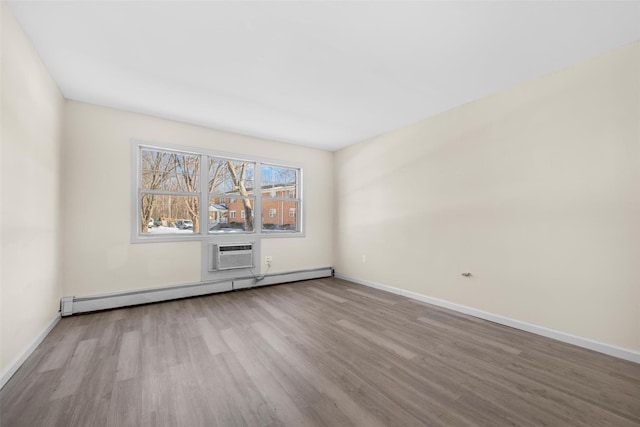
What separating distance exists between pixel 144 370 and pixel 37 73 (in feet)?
8.97

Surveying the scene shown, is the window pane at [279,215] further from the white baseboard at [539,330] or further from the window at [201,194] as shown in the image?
the white baseboard at [539,330]

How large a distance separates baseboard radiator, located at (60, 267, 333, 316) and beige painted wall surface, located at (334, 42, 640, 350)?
1970 millimetres

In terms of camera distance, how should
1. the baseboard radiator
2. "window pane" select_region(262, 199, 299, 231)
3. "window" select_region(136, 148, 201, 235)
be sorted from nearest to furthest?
the baseboard radiator < "window" select_region(136, 148, 201, 235) < "window pane" select_region(262, 199, 299, 231)

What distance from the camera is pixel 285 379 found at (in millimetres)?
1875

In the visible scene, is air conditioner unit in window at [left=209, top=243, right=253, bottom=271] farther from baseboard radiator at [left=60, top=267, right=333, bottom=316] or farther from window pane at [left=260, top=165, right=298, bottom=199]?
window pane at [left=260, top=165, right=298, bottom=199]

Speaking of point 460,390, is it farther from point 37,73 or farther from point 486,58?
point 37,73

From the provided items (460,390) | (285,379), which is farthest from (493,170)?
(285,379)

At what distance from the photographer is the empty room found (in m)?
1.79

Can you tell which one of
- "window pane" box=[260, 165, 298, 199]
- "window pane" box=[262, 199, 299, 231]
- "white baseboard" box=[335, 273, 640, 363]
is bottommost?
"white baseboard" box=[335, 273, 640, 363]


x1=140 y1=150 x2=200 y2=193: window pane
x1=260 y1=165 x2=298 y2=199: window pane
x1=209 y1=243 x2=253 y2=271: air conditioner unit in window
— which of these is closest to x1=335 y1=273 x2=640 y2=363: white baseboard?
x1=209 y1=243 x2=253 y2=271: air conditioner unit in window

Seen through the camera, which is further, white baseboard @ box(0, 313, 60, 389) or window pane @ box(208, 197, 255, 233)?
window pane @ box(208, 197, 255, 233)

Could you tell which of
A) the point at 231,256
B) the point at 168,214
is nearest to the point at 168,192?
the point at 168,214

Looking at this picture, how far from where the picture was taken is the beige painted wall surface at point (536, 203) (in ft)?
7.30

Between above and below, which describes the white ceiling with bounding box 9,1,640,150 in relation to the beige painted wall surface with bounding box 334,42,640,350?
above
